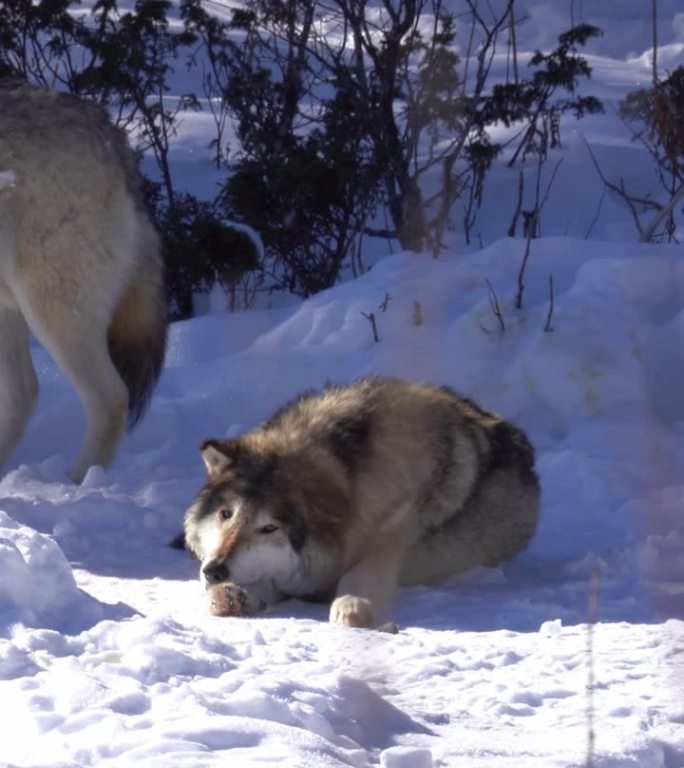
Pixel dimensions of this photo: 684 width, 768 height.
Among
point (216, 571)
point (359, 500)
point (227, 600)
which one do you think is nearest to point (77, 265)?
point (359, 500)

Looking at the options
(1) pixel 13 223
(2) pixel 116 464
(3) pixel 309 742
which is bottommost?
(2) pixel 116 464

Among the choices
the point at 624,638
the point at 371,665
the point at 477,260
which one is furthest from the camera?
the point at 477,260

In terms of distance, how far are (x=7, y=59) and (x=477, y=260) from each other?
3.65 metres

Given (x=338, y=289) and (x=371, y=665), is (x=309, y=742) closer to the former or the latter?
(x=371, y=665)

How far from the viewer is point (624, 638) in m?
3.74

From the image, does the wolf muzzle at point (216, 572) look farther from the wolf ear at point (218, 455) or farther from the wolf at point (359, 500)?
the wolf ear at point (218, 455)

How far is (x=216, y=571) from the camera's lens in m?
4.11

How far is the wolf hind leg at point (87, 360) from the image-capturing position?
593 cm

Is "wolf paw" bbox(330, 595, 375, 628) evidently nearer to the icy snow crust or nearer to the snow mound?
the icy snow crust

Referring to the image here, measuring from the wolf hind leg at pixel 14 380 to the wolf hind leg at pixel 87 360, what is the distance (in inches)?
11.7

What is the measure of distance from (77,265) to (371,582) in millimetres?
2297

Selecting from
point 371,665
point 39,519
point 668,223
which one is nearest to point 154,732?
point 371,665

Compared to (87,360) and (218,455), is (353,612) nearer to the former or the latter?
(218,455)

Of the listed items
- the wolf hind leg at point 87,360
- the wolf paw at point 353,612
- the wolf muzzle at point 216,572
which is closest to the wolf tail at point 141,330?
the wolf hind leg at point 87,360
